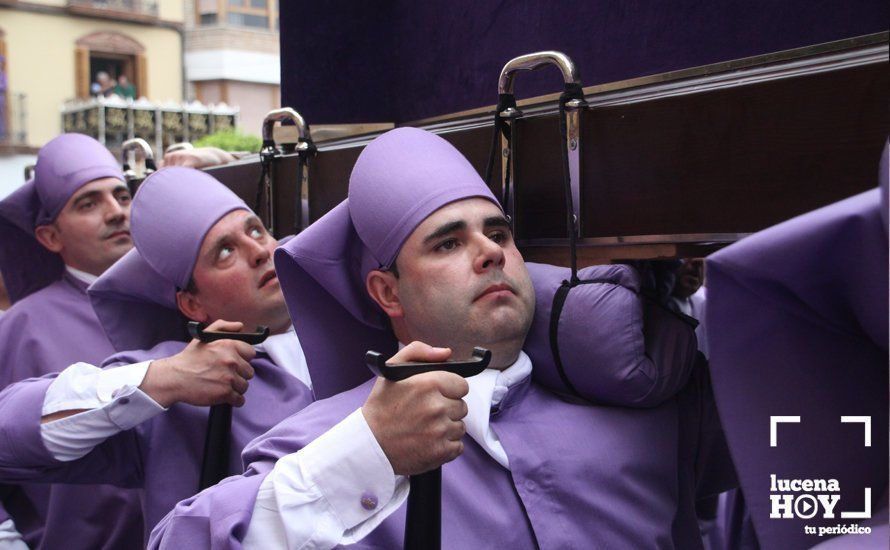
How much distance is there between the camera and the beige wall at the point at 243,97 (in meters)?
21.9

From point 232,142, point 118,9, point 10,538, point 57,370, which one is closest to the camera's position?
point 10,538

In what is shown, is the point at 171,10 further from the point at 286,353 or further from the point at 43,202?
the point at 286,353

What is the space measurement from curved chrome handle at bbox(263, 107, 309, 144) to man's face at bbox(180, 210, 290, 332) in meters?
0.25

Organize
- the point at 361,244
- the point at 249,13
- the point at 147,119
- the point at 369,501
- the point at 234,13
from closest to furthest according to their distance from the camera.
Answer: the point at 369,501 < the point at 361,244 < the point at 147,119 < the point at 234,13 < the point at 249,13

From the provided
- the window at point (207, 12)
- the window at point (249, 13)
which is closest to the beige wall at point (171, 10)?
the window at point (207, 12)

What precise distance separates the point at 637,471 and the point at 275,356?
3.45 ft

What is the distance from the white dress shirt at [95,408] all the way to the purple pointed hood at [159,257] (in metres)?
0.30

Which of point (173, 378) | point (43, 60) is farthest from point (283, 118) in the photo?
point (43, 60)

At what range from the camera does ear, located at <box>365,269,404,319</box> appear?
1912mm

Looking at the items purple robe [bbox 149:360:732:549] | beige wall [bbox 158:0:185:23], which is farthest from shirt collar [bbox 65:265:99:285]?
beige wall [bbox 158:0:185:23]

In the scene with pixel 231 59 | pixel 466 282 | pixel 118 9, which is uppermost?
pixel 118 9

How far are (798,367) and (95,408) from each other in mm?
1650

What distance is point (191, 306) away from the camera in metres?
2.61

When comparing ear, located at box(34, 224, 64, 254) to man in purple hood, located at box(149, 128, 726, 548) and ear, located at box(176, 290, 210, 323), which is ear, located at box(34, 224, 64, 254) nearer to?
ear, located at box(176, 290, 210, 323)
